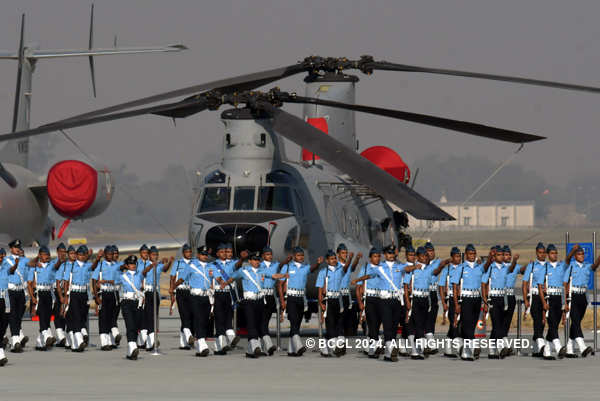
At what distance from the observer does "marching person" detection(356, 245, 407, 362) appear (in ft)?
55.8

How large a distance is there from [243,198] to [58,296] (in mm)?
3750

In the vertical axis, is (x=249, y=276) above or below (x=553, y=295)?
above

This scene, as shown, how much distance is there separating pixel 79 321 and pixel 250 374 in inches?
207

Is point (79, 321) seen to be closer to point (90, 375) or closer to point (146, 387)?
point (90, 375)

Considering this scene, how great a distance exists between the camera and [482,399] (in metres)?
12.0

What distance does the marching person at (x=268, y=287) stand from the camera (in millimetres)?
17875

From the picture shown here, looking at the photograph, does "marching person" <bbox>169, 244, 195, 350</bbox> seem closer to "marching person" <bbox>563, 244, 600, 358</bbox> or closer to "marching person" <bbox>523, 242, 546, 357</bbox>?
"marching person" <bbox>523, 242, 546, 357</bbox>

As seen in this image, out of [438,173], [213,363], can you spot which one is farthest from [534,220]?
[213,363]

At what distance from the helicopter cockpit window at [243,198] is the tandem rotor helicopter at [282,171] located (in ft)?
0.06

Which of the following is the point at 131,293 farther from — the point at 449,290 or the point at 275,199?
the point at 449,290

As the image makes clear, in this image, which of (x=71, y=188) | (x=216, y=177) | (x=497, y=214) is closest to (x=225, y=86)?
(x=216, y=177)

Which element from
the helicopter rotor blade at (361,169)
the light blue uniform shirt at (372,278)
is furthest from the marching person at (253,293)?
the helicopter rotor blade at (361,169)

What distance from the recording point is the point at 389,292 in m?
17.1

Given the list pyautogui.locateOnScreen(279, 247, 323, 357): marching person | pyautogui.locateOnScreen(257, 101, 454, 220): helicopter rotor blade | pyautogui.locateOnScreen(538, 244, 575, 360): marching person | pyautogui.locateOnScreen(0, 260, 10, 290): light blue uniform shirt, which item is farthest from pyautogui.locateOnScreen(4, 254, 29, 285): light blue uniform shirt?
pyautogui.locateOnScreen(538, 244, 575, 360): marching person
